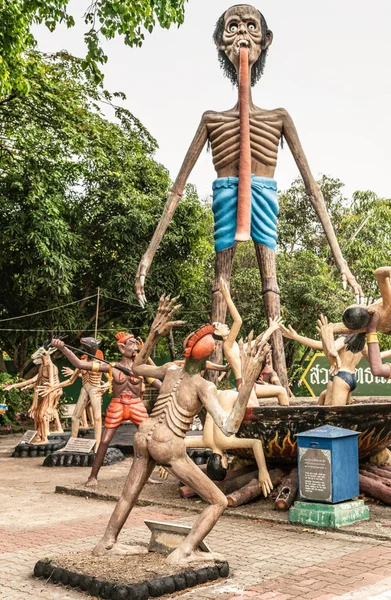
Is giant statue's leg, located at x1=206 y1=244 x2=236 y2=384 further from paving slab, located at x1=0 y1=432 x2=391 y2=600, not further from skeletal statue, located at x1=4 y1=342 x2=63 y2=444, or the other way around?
skeletal statue, located at x1=4 y1=342 x2=63 y2=444

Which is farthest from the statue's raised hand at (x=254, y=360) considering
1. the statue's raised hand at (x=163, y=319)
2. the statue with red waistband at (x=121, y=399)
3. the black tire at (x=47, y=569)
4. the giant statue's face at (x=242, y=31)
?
the giant statue's face at (x=242, y=31)

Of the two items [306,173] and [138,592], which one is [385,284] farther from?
[138,592]

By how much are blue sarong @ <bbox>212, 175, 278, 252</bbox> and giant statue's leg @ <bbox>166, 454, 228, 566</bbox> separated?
4.74m

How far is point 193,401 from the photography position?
552 cm

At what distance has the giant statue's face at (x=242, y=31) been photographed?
9.78 metres

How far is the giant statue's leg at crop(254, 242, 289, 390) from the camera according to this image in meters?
9.77

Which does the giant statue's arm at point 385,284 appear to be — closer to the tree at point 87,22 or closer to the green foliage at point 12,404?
the tree at point 87,22

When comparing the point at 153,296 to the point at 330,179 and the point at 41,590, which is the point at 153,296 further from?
the point at 41,590

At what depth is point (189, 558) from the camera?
5266 mm

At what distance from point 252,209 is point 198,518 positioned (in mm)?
5315

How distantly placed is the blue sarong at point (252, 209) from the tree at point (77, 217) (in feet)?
28.8

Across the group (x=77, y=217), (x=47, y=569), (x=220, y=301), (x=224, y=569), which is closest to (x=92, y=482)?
(x=220, y=301)

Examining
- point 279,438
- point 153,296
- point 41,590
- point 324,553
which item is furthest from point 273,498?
point 153,296

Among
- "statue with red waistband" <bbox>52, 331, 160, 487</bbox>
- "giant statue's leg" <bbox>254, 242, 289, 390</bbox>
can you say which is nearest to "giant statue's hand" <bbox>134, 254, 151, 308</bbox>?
"statue with red waistband" <bbox>52, 331, 160, 487</bbox>
